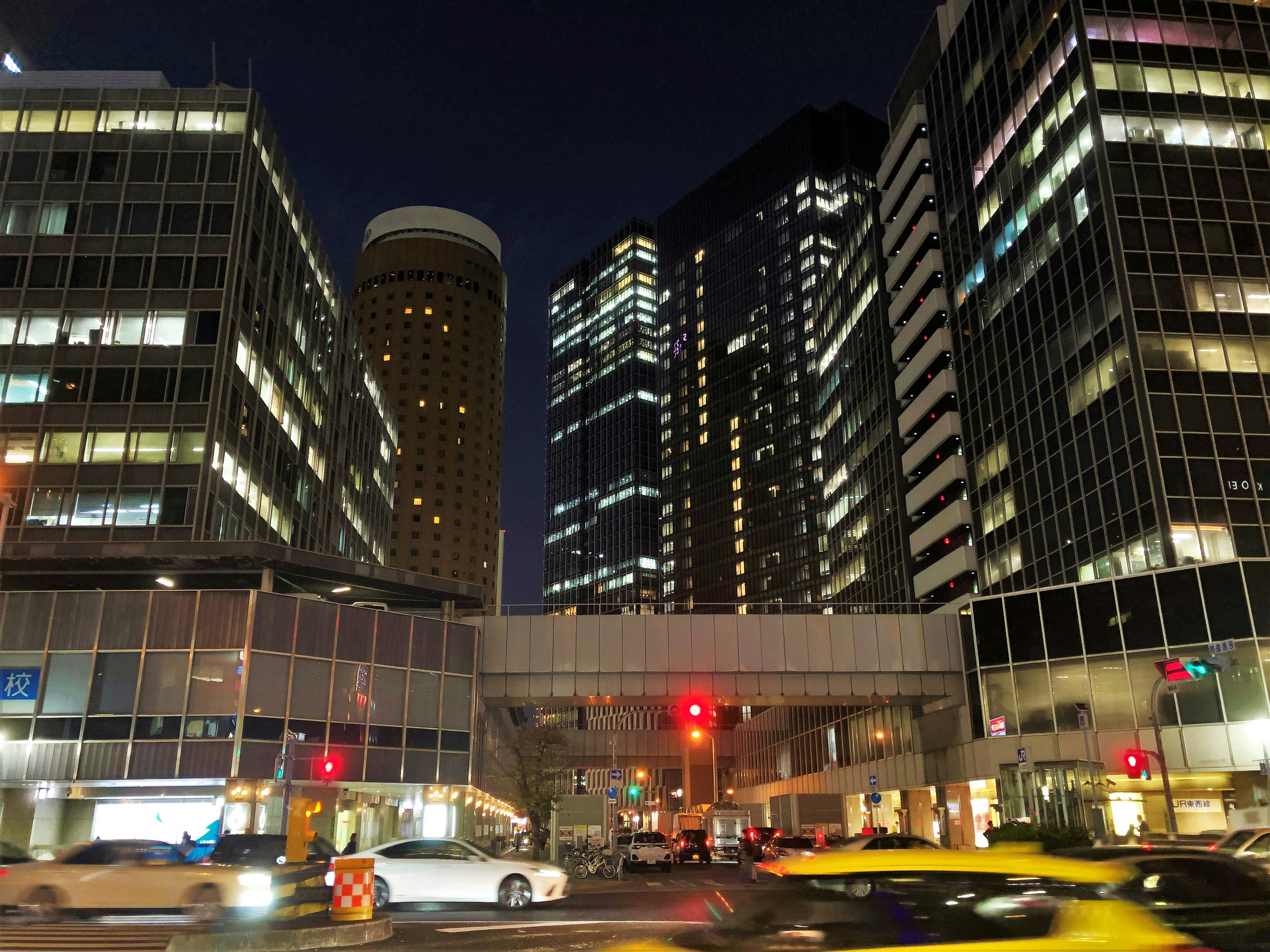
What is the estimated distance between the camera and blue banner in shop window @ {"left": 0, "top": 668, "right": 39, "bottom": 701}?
36031 millimetres

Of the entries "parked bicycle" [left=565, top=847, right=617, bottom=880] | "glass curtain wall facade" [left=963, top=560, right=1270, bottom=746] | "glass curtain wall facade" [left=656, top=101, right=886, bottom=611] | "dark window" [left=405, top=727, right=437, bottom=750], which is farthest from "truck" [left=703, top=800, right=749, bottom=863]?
"glass curtain wall facade" [left=656, top=101, right=886, bottom=611]

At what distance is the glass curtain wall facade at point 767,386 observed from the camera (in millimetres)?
170125

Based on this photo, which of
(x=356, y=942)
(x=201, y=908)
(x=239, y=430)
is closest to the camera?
(x=356, y=942)

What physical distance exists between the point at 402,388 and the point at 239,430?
425 ft

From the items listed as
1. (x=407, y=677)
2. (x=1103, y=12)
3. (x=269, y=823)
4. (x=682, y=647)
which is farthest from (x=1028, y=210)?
(x=269, y=823)

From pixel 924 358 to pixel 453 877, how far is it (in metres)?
64.5

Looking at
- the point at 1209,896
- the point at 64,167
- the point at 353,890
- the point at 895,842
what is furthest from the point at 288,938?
the point at 64,167

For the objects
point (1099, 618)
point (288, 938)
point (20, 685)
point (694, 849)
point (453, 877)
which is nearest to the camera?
point (288, 938)

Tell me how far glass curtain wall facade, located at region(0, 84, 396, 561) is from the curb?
36.1m

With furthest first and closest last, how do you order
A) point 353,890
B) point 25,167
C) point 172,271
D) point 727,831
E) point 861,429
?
point 861,429 → point 727,831 → point 25,167 → point 172,271 → point 353,890

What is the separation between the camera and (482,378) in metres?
190

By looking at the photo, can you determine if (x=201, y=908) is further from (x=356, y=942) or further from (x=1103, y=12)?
(x=1103, y=12)

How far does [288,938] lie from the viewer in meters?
14.6

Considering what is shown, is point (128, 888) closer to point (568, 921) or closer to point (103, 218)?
point (568, 921)
